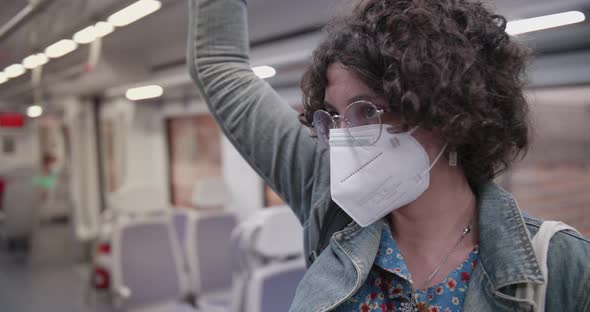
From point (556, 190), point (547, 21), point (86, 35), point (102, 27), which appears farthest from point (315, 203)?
point (556, 190)

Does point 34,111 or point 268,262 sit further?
point 268,262

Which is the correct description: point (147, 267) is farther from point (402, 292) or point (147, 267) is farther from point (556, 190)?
point (402, 292)

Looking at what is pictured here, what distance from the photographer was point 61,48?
2.80 m

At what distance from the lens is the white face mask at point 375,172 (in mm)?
808

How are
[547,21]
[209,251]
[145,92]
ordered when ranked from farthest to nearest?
[145,92] → [209,251] → [547,21]

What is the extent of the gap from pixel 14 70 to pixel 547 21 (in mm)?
2235

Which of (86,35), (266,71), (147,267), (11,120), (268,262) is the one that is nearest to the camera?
(11,120)

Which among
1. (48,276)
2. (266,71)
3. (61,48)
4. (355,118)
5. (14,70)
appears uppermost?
(61,48)

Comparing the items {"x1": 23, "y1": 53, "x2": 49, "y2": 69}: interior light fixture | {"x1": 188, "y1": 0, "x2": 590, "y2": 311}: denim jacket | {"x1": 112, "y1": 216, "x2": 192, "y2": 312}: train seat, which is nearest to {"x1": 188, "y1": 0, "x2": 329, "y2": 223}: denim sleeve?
{"x1": 188, "y1": 0, "x2": 590, "y2": 311}: denim jacket

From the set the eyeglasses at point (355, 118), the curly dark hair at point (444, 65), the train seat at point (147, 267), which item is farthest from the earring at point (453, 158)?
the train seat at point (147, 267)

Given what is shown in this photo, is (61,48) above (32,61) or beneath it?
above

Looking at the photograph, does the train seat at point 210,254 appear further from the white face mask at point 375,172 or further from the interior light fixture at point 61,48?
the white face mask at point 375,172

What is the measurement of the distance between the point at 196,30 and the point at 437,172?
24.1 inches

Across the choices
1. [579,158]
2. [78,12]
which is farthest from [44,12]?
[579,158]
